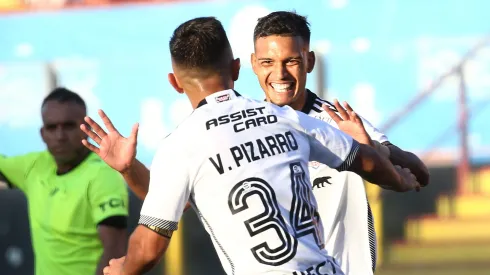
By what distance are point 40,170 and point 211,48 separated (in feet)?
10.6

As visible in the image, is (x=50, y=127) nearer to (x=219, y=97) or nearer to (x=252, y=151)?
(x=219, y=97)

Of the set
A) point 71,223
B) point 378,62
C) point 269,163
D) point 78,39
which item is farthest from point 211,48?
point 78,39

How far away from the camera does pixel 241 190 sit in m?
3.95

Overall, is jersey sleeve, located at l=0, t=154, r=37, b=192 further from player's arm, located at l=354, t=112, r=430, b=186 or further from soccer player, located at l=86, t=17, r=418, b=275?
soccer player, located at l=86, t=17, r=418, b=275

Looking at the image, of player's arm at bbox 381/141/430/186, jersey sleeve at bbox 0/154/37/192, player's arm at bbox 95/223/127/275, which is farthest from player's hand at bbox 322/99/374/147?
jersey sleeve at bbox 0/154/37/192

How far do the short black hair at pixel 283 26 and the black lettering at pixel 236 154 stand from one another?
1963mm

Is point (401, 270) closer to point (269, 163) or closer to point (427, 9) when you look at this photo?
point (427, 9)

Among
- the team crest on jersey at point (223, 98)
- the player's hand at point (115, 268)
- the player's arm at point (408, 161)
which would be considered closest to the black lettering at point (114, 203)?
the player's arm at point (408, 161)

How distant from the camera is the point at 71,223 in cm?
663

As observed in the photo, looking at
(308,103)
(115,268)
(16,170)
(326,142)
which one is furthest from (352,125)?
(16,170)

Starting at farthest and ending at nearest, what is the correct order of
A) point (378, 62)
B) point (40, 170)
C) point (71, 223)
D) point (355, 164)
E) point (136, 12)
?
point (136, 12) → point (378, 62) → point (40, 170) → point (71, 223) → point (355, 164)

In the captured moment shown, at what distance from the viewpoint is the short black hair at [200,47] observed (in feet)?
13.5

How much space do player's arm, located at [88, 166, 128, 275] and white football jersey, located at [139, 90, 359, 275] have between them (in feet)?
7.93

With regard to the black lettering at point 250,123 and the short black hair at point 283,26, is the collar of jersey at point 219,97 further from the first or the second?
the short black hair at point 283,26
